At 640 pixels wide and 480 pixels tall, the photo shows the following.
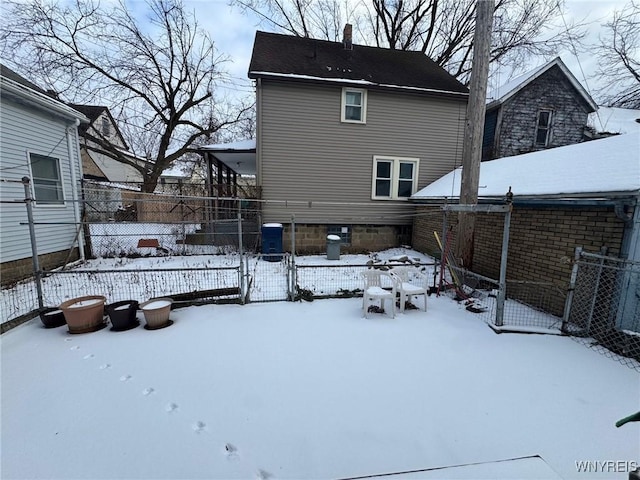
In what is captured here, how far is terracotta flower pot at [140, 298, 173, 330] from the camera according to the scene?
421 cm

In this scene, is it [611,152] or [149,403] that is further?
[611,152]

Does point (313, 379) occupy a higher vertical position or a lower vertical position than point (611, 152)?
lower

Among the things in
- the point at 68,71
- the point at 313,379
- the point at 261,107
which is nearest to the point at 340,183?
the point at 261,107

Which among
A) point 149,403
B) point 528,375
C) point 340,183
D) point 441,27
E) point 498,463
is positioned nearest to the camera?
point 498,463

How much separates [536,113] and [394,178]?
23.7ft

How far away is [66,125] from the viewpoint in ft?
25.9

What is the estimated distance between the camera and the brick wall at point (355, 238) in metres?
10.5

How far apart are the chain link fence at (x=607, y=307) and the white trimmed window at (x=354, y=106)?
7.90 m

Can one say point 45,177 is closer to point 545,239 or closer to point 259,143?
point 259,143

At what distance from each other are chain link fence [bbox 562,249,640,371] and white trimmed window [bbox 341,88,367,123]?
7.90 m

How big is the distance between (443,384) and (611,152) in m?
5.32

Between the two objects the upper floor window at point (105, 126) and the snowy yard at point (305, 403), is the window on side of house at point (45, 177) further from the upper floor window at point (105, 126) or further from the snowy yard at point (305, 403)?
the upper floor window at point (105, 126)

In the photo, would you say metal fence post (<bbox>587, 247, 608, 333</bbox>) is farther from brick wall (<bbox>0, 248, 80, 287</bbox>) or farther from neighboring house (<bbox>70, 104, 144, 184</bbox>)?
neighboring house (<bbox>70, 104, 144, 184</bbox>)

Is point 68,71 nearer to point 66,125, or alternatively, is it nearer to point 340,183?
point 66,125
